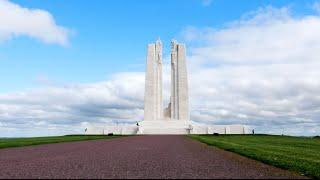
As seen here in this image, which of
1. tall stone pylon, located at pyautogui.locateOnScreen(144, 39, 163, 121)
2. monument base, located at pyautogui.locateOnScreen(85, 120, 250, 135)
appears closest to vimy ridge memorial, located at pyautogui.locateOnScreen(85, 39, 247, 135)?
tall stone pylon, located at pyautogui.locateOnScreen(144, 39, 163, 121)

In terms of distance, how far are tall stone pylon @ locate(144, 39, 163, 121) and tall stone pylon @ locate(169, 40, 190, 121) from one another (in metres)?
2.29

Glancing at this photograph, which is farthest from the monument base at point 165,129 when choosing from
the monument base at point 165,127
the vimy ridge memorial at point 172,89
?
the vimy ridge memorial at point 172,89

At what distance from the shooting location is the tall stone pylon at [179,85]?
7496 centimetres

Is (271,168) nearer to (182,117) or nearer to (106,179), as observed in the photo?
(106,179)

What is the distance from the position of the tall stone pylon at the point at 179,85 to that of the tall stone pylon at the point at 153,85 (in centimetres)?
229

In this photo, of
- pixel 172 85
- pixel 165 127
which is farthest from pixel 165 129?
pixel 172 85

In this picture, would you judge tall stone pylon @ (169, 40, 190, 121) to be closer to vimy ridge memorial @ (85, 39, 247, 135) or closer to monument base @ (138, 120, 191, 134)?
vimy ridge memorial @ (85, 39, 247, 135)

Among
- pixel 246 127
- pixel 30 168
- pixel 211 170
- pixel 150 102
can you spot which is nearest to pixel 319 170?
pixel 211 170

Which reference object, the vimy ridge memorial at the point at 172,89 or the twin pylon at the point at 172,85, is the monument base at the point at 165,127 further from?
the twin pylon at the point at 172,85

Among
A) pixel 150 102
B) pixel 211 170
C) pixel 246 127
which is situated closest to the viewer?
pixel 211 170

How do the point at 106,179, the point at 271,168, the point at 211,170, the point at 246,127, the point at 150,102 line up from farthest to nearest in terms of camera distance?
the point at 150,102, the point at 246,127, the point at 271,168, the point at 211,170, the point at 106,179

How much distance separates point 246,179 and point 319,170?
9.38ft

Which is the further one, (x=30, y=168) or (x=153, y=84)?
(x=153, y=84)

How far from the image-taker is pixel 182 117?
7444 cm
